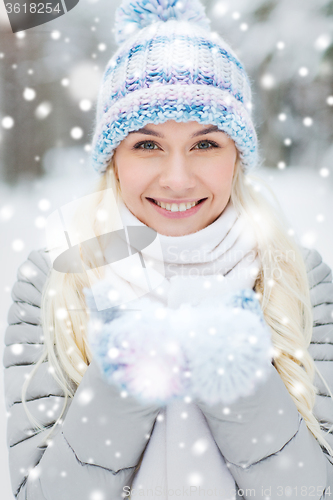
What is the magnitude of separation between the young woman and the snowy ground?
56 cm

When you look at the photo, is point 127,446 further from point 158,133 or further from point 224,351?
point 158,133

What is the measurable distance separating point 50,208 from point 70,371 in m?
0.97

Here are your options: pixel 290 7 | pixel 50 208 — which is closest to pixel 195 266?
pixel 50 208

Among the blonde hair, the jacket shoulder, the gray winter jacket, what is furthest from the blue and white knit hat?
the gray winter jacket

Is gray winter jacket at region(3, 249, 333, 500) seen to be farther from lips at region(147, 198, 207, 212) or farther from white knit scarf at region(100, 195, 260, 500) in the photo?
→ lips at region(147, 198, 207, 212)

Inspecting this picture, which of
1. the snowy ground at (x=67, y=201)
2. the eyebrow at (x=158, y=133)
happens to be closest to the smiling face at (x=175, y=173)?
the eyebrow at (x=158, y=133)

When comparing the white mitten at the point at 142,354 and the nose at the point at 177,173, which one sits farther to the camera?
the nose at the point at 177,173

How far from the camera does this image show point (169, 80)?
35.1 inches

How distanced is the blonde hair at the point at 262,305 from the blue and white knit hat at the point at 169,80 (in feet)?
0.55

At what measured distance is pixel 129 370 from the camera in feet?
2.17

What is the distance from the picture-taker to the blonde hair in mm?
982

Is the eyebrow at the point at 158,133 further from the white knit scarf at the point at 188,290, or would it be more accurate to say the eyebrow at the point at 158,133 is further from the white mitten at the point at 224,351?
the white mitten at the point at 224,351

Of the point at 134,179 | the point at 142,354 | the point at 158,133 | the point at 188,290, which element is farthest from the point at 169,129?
the point at 142,354

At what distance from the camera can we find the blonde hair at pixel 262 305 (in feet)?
3.22
